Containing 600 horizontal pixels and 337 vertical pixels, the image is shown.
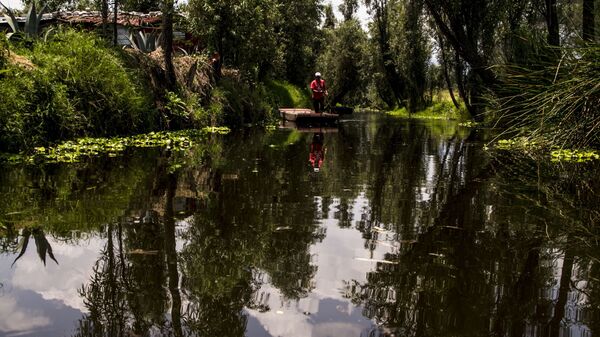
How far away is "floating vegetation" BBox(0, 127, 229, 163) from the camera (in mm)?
10852

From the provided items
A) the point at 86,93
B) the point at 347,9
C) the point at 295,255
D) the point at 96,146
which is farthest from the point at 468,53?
the point at 347,9

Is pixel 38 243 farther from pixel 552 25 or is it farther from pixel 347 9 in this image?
pixel 347 9

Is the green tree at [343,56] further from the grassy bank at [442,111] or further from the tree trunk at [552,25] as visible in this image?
the tree trunk at [552,25]

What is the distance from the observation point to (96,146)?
12430 millimetres

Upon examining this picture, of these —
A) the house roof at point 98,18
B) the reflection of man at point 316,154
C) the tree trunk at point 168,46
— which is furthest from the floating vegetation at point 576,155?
the house roof at point 98,18

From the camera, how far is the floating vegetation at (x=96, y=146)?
35.6ft

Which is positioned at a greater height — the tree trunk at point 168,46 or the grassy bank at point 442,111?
the tree trunk at point 168,46

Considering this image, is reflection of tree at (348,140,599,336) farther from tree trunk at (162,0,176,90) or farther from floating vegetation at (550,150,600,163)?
tree trunk at (162,0,176,90)

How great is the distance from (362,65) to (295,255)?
4679 cm

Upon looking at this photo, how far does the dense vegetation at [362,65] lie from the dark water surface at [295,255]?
1824 millimetres

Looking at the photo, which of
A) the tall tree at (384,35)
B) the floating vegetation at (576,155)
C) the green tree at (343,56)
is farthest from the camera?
the green tree at (343,56)

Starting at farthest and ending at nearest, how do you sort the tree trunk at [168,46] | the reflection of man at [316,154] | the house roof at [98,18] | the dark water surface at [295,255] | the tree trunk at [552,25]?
1. the house roof at [98,18]
2. the tree trunk at [168,46]
3. the tree trunk at [552,25]
4. the reflection of man at [316,154]
5. the dark water surface at [295,255]

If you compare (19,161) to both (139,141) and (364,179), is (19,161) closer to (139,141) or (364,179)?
(139,141)

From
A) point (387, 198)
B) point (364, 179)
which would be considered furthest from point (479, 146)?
point (387, 198)
